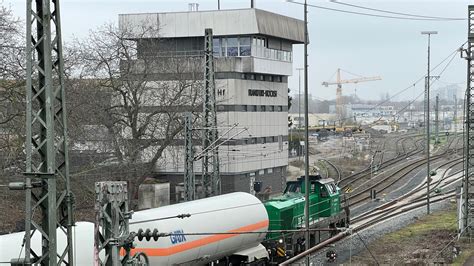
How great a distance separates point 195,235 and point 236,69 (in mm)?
33830

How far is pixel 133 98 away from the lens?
43656 millimetres

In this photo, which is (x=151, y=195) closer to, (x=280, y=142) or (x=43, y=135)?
(x=280, y=142)

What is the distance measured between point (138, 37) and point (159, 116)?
597cm

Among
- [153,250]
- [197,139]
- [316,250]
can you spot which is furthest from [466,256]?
[197,139]

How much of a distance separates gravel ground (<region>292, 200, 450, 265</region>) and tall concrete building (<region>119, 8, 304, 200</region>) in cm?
1438

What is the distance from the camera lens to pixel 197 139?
47.2 m

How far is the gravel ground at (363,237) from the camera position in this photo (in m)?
30.5

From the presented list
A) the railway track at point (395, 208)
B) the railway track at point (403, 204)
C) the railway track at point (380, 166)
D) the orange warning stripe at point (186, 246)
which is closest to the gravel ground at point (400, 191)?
the railway track at point (403, 204)

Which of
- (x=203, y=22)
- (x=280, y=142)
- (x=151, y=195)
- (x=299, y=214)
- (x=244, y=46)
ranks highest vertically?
(x=203, y=22)

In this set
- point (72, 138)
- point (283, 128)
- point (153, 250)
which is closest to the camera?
point (153, 250)

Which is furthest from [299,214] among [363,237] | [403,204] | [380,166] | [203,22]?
[380,166]

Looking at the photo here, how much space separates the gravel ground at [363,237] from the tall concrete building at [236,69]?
1438cm

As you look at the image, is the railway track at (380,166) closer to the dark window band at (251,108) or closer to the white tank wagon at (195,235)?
the dark window band at (251,108)

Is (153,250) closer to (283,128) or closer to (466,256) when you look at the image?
(466,256)
